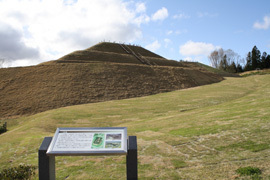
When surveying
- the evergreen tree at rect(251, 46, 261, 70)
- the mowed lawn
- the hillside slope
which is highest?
the evergreen tree at rect(251, 46, 261, 70)

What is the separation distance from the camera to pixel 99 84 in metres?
35.6

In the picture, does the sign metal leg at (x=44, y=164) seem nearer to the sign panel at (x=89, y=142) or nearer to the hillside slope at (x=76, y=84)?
the sign panel at (x=89, y=142)

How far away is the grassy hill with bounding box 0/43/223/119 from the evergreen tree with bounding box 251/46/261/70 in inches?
1597

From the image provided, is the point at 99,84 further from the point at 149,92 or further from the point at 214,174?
the point at 214,174

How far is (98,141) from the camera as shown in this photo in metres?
5.54

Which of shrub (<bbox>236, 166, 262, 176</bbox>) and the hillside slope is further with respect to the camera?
the hillside slope

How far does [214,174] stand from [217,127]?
477 cm

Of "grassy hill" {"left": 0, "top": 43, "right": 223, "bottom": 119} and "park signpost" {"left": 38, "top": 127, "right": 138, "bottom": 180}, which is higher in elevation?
"grassy hill" {"left": 0, "top": 43, "right": 223, "bottom": 119}

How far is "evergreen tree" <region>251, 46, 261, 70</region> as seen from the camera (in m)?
78.5

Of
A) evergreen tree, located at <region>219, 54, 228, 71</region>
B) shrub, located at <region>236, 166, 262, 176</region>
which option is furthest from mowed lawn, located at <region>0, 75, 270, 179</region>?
evergreen tree, located at <region>219, 54, 228, 71</region>

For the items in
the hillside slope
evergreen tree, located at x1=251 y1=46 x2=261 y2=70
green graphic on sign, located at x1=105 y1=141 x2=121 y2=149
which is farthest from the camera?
evergreen tree, located at x1=251 y1=46 x2=261 y2=70

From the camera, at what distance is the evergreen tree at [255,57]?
78.5m

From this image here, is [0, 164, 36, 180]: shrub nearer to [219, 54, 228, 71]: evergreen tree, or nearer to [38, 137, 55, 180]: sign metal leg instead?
[38, 137, 55, 180]: sign metal leg

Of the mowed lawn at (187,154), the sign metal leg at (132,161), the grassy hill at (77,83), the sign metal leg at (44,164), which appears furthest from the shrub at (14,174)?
the grassy hill at (77,83)
